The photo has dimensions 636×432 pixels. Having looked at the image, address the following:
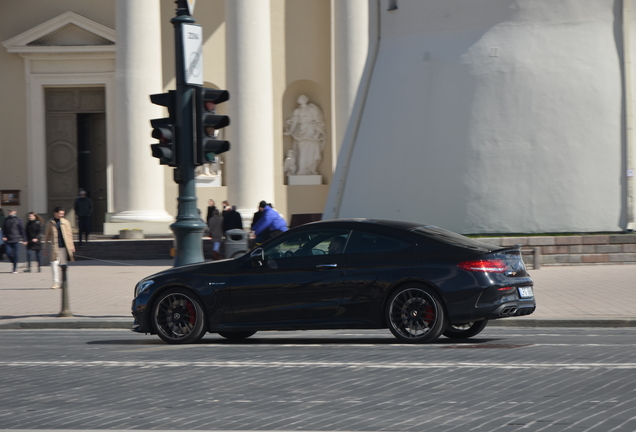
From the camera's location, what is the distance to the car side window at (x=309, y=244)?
37.3ft

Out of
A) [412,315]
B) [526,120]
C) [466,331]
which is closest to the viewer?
[412,315]

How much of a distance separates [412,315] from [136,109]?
23932 millimetres

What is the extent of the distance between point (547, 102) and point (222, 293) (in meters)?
14.2

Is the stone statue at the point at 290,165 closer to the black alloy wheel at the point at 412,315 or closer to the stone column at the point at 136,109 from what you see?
the stone column at the point at 136,109

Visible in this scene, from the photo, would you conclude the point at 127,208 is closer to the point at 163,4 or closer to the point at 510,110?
the point at 163,4

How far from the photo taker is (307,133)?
4128cm

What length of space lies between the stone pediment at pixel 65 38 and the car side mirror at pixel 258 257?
27.9 metres

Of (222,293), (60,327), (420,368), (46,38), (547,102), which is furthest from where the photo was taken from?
(46,38)

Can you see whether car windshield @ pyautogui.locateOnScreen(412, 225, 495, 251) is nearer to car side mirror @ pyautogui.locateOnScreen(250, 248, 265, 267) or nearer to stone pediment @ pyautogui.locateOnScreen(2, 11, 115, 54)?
car side mirror @ pyautogui.locateOnScreen(250, 248, 265, 267)

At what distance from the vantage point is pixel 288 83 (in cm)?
4134

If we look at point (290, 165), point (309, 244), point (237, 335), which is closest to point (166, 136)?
point (237, 335)

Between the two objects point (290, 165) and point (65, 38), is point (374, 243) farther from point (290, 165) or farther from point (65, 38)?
point (290, 165)

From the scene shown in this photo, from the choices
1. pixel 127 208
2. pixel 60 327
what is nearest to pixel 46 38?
pixel 127 208

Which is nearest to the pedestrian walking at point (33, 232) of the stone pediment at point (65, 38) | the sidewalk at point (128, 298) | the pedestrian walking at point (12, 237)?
the pedestrian walking at point (12, 237)
